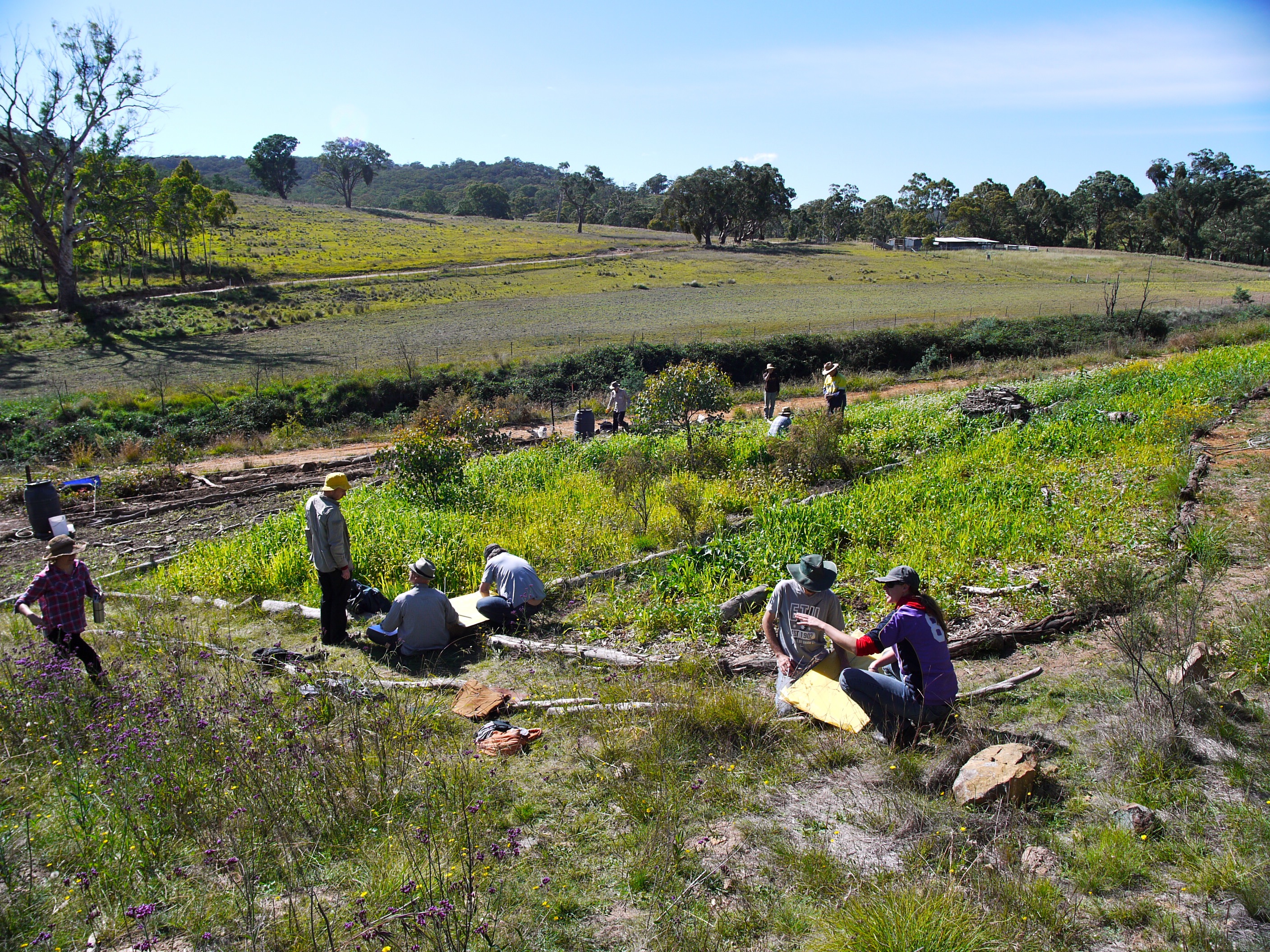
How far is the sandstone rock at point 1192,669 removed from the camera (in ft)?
15.7

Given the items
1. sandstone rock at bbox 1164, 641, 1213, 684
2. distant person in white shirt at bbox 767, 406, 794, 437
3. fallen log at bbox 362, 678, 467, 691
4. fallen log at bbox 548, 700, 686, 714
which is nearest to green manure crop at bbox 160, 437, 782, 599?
distant person in white shirt at bbox 767, 406, 794, 437

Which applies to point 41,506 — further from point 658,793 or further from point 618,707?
point 658,793

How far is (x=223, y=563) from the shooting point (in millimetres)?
9609

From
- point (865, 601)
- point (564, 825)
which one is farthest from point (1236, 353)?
point (564, 825)

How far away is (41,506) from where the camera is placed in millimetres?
11461

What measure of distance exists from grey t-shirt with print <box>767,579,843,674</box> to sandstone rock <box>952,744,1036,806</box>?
1.36m

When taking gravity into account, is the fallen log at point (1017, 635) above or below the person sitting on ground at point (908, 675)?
below

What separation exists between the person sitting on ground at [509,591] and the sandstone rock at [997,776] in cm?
421

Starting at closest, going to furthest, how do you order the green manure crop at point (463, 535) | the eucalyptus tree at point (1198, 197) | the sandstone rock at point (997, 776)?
1. the sandstone rock at point (997, 776)
2. the green manure crop at point (463, 535)
3. the eucalyptus tree at point (1198, 197)

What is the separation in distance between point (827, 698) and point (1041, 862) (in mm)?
1728

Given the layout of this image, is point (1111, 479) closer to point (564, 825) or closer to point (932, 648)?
point (932, 648)

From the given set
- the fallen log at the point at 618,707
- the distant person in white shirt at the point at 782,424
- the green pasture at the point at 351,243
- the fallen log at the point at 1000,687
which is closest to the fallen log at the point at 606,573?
the fallen log at the point at 618,707

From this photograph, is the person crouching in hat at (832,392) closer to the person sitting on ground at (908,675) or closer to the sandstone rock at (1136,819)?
the person sitting on ground at (908,675)

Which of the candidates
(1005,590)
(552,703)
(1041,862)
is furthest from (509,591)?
(1041,862)
